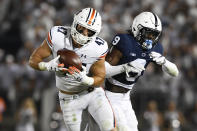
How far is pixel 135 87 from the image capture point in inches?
398

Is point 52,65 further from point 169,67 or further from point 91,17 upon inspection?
point 169,67

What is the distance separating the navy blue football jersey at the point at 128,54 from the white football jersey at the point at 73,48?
0.31 metres

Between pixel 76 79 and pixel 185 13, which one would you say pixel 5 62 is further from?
pixel 76 79

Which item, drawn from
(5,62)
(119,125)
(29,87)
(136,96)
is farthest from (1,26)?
(119,125)

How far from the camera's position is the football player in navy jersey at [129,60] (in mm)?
5750

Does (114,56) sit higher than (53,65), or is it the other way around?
(53,65)

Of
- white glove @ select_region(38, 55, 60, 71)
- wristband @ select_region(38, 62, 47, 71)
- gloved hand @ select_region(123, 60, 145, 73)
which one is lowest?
gloved hand @ select_region(123, 60, 145, 73)

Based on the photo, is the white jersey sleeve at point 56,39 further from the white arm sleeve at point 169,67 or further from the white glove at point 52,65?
the white arm sleeve at point 169,67

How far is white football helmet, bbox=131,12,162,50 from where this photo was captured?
5805mm

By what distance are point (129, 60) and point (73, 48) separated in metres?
0.70

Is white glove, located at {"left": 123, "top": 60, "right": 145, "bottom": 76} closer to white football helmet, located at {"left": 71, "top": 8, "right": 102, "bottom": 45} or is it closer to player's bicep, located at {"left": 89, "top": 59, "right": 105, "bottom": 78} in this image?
player's bicep, located at {"left": 89, "top": 59, "right": 105, "bottom": 78}

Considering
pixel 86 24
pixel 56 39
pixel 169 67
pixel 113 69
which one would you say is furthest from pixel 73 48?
pixel 169 67

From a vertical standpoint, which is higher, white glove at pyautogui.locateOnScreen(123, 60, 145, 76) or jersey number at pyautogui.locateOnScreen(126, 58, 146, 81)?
white glove at pyautogui.locateOnScreen(123, 60, 145, 76)

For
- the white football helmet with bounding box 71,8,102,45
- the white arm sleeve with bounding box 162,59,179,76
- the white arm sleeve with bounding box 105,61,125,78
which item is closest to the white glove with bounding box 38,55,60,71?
the white football helmet with bounding box 71,8,102,45
